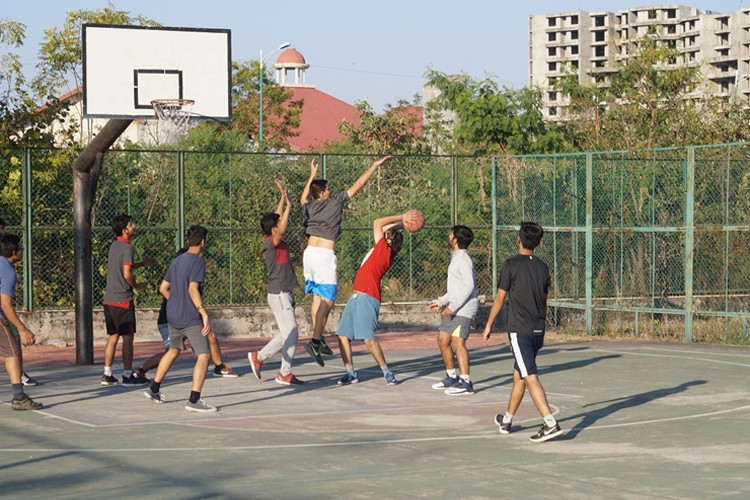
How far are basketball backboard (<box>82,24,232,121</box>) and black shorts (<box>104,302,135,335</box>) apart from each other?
4853mm

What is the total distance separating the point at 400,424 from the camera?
11906 mm

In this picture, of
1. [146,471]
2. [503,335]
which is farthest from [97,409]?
[503,335]

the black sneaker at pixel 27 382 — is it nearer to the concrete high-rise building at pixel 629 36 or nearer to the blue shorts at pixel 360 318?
the blue shorts at pixel 360 318

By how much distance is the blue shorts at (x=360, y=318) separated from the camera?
47.3 feet

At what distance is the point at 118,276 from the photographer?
48.3 feet

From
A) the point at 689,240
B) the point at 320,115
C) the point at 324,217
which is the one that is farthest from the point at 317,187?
the point at 320,115

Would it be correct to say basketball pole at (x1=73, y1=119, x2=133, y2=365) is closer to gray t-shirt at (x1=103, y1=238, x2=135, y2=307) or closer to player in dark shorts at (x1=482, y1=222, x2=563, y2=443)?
gray t-shirt at (x1=103, y1=238, x2=135, y2=307)

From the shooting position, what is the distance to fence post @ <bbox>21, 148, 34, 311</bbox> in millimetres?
20016

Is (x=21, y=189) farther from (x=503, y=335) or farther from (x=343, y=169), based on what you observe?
(x=503, y=335)

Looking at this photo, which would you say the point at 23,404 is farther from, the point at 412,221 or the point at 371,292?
the point at 412,221

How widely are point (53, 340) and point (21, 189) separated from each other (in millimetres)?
2378

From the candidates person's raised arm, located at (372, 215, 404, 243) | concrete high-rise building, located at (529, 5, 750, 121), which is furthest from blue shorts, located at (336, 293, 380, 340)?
concrete high-rise building, located at (529, 5, 750, 121)

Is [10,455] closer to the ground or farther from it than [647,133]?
closer to the ground

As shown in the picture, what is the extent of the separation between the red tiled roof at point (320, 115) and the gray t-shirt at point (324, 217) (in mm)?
63480
